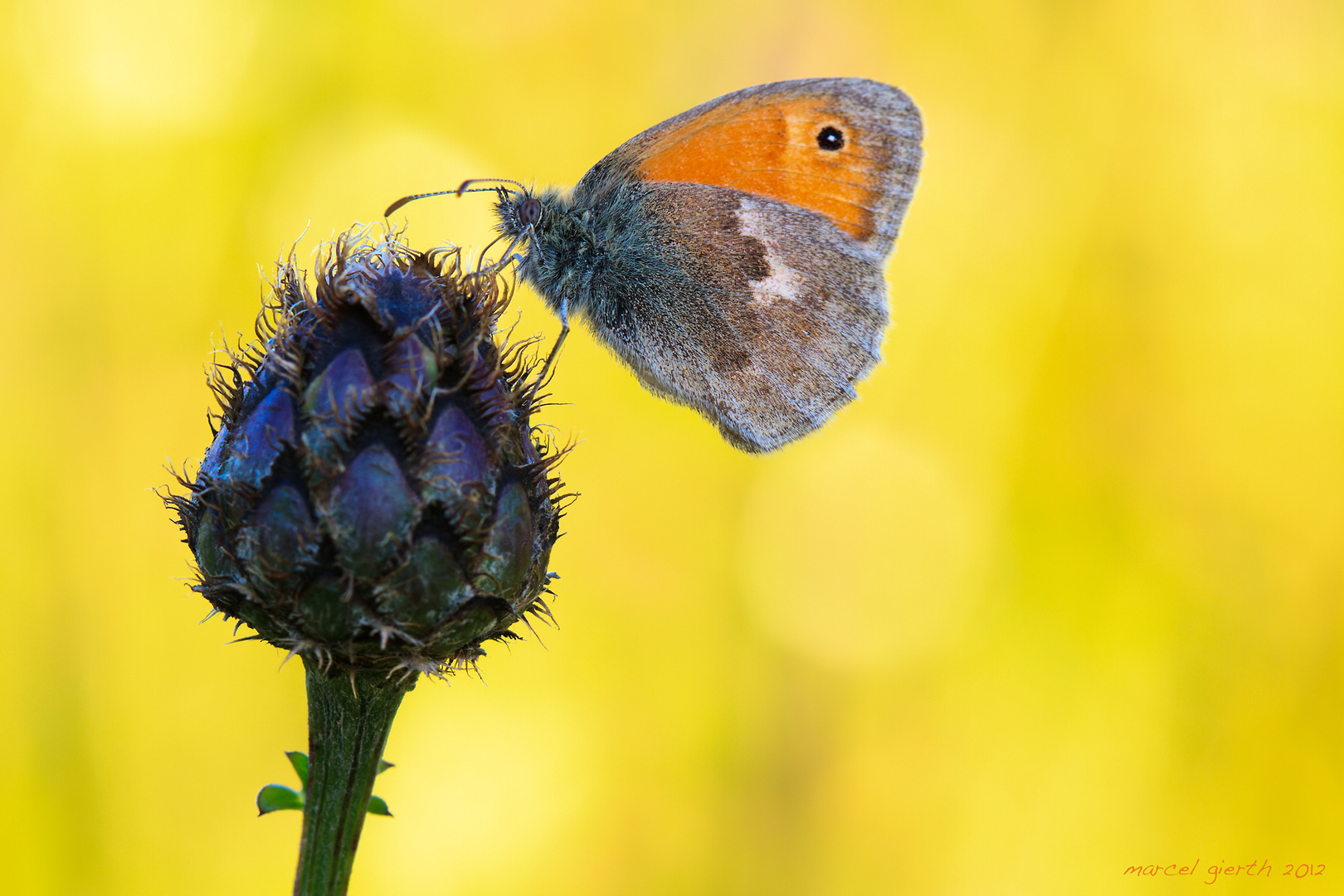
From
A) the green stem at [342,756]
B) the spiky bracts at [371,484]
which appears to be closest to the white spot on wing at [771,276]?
the spiky bracts at [371,484]

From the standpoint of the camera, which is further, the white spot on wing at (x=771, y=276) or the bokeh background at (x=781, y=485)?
the bokeh background at (x=781, y=485)

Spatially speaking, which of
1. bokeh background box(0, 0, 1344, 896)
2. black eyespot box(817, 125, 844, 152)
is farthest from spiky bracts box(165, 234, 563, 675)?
bokeh background box(0, 0, 1344, 896)

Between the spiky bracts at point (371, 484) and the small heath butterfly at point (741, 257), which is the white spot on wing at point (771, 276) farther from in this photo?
the spiky bracts at point (371, 484)

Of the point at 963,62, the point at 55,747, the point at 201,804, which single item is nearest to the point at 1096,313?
the point at 963,62

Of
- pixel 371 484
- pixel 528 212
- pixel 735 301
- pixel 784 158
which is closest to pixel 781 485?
pixel 735 301

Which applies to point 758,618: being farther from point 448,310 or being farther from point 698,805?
point 448,310
